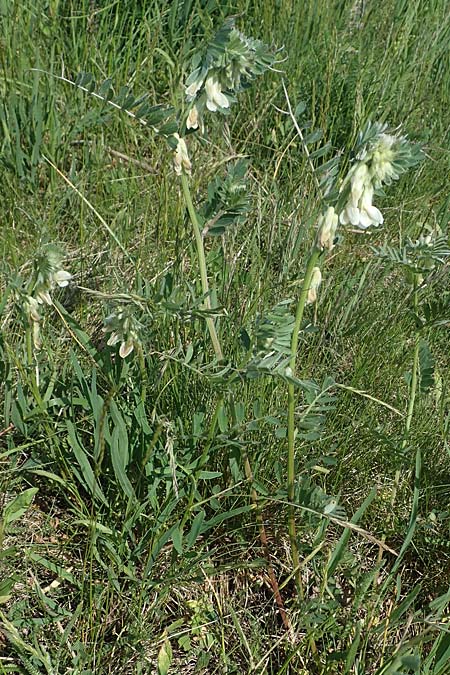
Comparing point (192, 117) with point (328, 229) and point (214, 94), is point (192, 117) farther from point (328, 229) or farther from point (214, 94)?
point (328, 229)

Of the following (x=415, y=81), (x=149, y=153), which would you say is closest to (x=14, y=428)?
(x=149, y=153)

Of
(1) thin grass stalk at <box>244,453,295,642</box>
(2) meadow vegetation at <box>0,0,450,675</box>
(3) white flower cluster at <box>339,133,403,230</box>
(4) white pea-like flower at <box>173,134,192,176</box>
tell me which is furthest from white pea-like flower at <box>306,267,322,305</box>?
(1) thin grass stalk at <box>244,453,295,642</box>

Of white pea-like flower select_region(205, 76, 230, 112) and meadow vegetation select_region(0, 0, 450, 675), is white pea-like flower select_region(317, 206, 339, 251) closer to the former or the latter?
meadow vegetation select_region(0, 0, 450, 675)

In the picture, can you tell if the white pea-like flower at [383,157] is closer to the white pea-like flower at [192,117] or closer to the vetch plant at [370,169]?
the vetch plant at [370,169]

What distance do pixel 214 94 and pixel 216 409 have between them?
1.90 feet

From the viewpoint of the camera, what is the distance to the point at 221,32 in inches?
53.9

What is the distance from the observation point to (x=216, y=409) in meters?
1.59

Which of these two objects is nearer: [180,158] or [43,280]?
[180,158]

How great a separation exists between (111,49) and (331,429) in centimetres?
178

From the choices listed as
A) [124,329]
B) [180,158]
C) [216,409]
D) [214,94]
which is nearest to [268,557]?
[216,409]

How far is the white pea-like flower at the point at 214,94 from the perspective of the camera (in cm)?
146

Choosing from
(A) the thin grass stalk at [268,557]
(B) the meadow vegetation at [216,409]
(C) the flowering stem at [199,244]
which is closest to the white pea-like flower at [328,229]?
(B) the meadow vegetation at [216,409]

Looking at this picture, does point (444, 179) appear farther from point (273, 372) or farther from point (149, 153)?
point (273, 372)

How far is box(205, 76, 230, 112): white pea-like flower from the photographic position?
146cm
